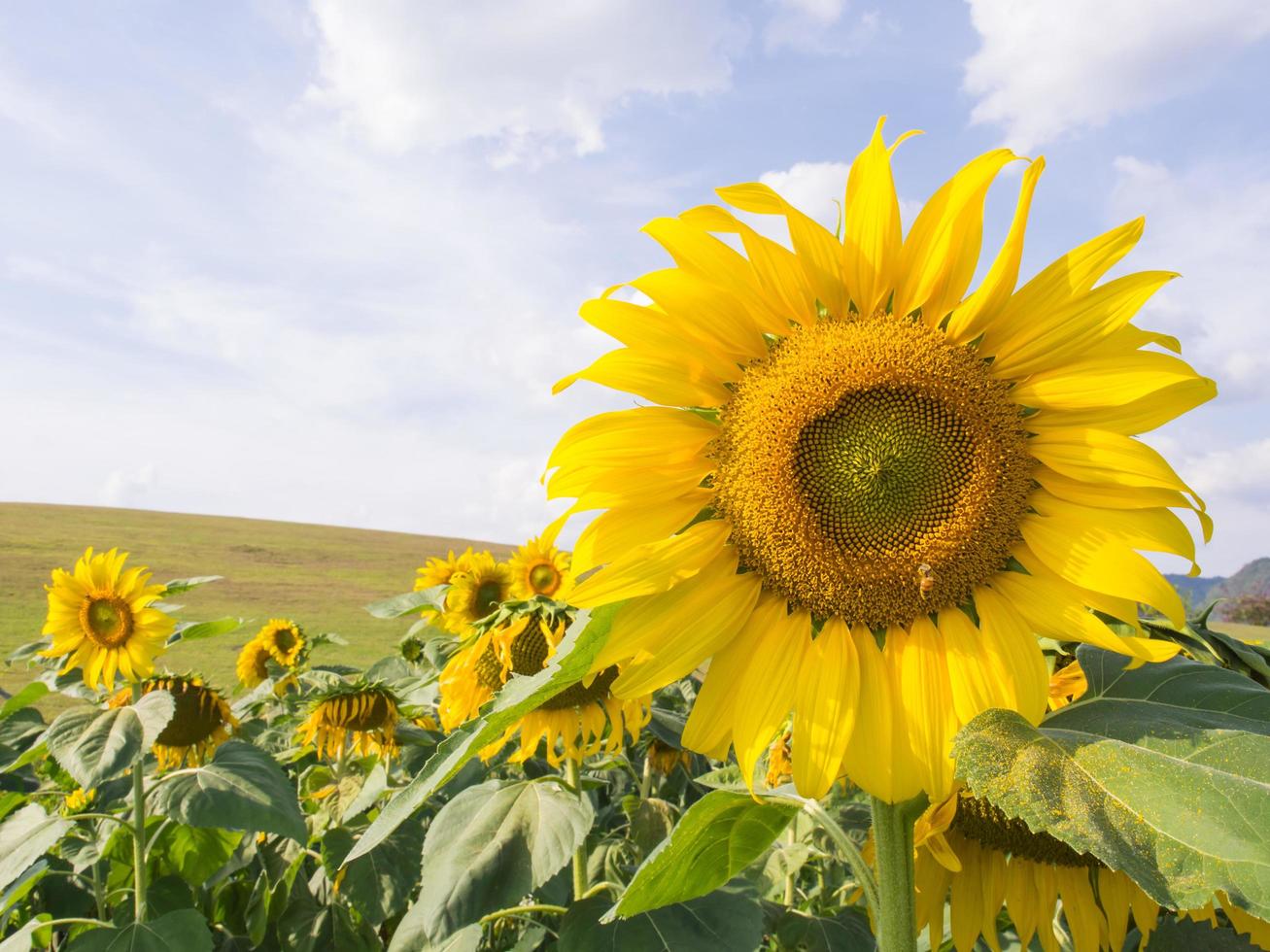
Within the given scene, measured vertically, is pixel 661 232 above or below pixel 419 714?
above

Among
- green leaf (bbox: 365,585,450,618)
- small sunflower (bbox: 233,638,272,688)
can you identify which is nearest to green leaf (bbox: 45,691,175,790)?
green leaf (bbox: 365,585,450,618)

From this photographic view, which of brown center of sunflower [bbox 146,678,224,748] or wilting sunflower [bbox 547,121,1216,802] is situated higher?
wilting sunflower [bbox 547,121,1216,802]

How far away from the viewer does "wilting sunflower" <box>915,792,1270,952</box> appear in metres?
1.56

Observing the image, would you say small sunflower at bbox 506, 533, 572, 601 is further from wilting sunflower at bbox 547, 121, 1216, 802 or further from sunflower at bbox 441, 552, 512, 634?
wilting sunflower at bbox 547, 121, 1216, 802

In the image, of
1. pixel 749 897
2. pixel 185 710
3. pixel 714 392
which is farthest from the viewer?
pixel 185 710

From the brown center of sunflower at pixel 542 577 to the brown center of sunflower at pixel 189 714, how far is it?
155 centimetres

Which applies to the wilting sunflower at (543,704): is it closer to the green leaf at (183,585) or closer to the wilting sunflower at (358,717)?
the wilting sunflower at (358,717)

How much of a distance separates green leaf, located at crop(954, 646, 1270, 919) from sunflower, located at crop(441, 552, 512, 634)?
154 inches

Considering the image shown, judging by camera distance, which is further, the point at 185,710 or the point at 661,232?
the point at 185,710

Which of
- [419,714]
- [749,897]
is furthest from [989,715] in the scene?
[419,714]

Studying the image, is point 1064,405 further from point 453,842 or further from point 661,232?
point 453,842

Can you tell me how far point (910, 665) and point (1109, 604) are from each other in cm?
25

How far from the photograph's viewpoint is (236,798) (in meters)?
2.95

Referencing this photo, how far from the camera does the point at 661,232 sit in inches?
46.6
